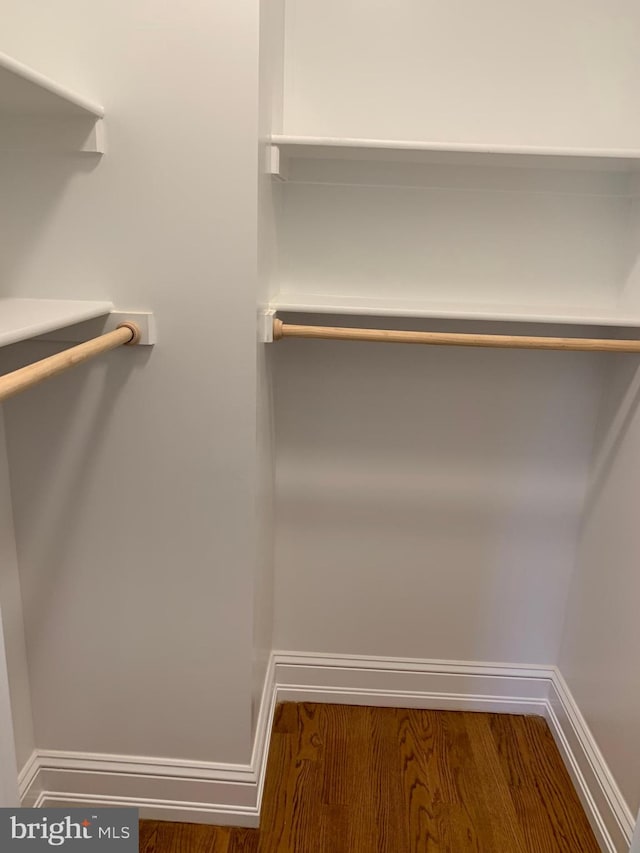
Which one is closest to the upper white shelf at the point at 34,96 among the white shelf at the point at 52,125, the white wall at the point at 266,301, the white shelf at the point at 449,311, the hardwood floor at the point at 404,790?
the white shelf at the point at 52,125

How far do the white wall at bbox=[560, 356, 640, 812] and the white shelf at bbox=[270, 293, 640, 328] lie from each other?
0.17 meters

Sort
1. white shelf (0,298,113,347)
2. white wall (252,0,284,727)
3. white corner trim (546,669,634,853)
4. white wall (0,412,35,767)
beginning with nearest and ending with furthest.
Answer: white shelf (0,298,113,347), white wall (252,0,284,727), white wall (0,412,35,767), white corner trim (546,669,634,853)

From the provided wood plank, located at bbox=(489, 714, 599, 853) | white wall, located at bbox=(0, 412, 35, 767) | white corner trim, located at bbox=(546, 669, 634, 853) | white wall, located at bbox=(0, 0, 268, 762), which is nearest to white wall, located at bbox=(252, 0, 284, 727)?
white wall, located at bbox=(0, 0, 268, 762)

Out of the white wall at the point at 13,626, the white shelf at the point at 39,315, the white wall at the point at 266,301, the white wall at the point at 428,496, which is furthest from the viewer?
the white wall at the point at 428,496

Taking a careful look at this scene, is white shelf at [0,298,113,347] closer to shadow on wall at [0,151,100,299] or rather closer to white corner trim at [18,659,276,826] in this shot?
shadow on wall at [0,151,100,299]

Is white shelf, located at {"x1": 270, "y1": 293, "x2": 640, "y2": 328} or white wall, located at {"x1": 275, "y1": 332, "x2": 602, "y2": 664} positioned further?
white wall, located at {"x1": 275, "y1": 332, "x2": 602, "y2": 664}

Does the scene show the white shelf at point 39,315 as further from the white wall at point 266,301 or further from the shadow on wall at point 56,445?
the white wall at point 266,301

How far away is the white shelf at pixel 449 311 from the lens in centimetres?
147

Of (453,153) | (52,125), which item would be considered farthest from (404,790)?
(52,125)

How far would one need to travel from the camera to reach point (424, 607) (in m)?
1.94

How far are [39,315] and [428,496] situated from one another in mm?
1126

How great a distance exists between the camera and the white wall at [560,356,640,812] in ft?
4.98

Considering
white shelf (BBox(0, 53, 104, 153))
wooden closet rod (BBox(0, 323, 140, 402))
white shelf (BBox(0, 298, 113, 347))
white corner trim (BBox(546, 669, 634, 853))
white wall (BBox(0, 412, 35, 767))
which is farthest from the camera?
white corner trim (BBox(546, 669, 634, 853))

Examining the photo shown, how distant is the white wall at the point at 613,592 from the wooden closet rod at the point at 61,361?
116cm
